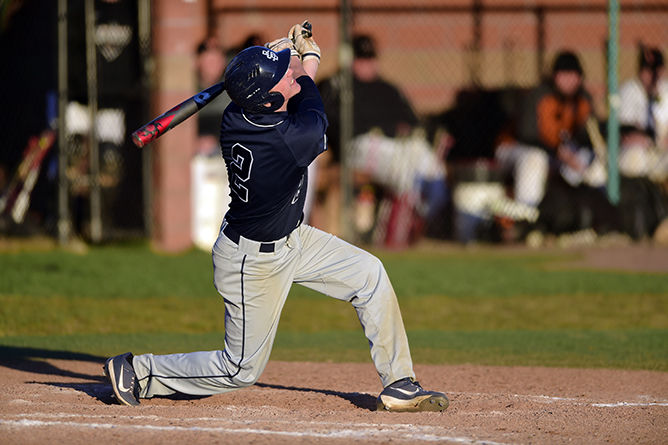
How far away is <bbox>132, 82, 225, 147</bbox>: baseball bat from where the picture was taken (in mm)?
4570

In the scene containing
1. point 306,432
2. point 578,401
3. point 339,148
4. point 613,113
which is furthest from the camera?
point 339,148

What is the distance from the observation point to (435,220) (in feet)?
41.5

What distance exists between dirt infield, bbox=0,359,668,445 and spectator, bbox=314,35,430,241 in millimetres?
6012

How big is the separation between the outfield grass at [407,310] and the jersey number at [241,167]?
8.44 ft

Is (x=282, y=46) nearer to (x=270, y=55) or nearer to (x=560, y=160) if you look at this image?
(x=270, y=55)

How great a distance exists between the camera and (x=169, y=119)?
4.72 metres

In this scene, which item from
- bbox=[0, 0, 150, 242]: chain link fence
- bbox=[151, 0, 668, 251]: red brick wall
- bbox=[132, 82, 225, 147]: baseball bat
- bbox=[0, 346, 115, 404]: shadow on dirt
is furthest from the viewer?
bbox=[151, 0, 668, 251]: red brick wall

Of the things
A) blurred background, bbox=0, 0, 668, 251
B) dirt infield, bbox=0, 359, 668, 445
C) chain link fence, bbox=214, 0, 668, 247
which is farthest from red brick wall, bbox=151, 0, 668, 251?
dirt infield, bbox=0, 359, 668, 445

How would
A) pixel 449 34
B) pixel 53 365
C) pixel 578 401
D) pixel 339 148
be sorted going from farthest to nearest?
pixel 449 34, pixel 339 148, pixel 53 365, pixel 578 401

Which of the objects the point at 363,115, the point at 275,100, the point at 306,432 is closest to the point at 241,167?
the point at 275,100

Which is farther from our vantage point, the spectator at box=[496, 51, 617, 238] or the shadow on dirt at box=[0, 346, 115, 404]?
the spectator at box=[496, 51, 617, 238]

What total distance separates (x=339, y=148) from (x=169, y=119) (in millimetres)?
7674

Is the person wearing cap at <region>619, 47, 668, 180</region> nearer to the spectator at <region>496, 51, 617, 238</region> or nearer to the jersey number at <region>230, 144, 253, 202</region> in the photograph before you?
the spectator at <region>496, 51, 617, 238</region>

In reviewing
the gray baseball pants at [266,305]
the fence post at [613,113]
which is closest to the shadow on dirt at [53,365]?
the gray baseball pants at [266,305]
